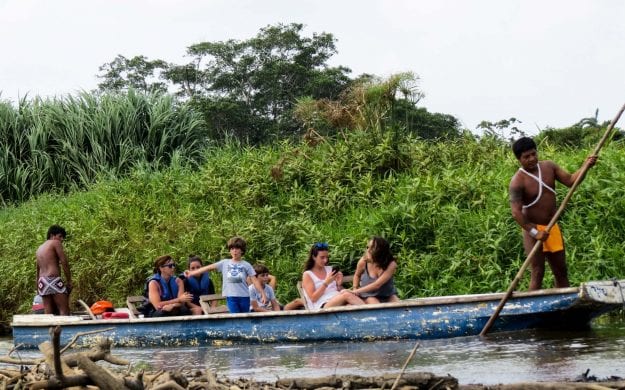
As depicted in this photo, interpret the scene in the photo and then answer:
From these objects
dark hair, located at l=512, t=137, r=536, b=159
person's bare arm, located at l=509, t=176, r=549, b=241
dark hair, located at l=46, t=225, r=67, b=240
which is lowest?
person's bare arm, located at l=509, t=176, r=549, b=241

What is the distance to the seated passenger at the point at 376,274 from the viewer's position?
1020cm

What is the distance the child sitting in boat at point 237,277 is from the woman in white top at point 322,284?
83cm

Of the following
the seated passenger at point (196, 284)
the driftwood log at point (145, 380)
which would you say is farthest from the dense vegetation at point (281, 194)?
the driftwood log at point (145, 380)

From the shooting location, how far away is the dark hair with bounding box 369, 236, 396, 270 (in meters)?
10.2

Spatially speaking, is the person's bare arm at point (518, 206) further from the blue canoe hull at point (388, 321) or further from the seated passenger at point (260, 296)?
the seated passenger at point (260, 296)

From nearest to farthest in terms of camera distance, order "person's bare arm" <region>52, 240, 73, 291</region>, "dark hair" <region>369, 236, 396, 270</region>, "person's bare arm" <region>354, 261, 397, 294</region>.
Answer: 1. "dark hair" <region>369, 236, 396, 270</region>
2. "person's bare arm" <region>354, 261, 397, 294</region>
3. "person's bare arm" <region>52, 240, 73, 291</region>

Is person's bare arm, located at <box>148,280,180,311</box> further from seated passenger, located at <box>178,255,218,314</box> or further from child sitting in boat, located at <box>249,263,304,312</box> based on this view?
child sitting in boat, located at <box>249,263,304,312</box>

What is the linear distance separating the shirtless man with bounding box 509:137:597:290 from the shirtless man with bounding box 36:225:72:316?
6155mm

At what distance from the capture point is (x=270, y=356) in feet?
32.3

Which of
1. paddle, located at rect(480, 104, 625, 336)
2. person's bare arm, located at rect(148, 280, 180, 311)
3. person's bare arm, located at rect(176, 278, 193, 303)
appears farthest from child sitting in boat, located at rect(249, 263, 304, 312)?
paddle, located at rect(480, 104, 625, 336)

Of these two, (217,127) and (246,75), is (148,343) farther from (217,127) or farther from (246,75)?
(246,75)

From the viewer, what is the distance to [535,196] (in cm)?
939

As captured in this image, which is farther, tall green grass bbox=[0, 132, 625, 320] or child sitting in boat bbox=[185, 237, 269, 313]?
tall green grass bbox=[0, 132, 625, 320]

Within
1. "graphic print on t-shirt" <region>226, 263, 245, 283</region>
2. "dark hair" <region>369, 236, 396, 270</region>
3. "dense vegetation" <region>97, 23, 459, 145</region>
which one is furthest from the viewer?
"dense vegetation" <region>97, 23, 459, 145</region>
